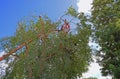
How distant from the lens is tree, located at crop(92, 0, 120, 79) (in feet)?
56.7

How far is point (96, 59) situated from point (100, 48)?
81 cm

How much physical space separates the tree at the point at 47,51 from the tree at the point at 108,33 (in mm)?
947

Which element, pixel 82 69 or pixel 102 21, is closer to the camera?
pixel 102 21

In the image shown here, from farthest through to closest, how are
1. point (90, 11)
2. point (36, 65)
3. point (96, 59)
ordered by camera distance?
point (90, 11), point (96, 59), point (36, 65)

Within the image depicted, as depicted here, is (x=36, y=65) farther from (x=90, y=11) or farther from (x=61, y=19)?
(x=90, y=11)

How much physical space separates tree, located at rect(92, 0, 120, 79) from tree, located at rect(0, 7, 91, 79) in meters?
0.95

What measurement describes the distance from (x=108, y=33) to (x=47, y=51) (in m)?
6.27

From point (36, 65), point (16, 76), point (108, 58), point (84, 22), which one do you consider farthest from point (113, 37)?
point (36, 65)

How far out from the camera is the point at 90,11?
21062 millimetres

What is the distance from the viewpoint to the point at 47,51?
1273cm

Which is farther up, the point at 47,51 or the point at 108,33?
the point at 108,33

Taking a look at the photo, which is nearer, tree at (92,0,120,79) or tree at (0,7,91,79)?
tree at (0,7,91,79)

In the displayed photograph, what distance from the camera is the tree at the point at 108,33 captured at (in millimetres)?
17297

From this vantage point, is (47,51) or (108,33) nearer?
(47,51)
